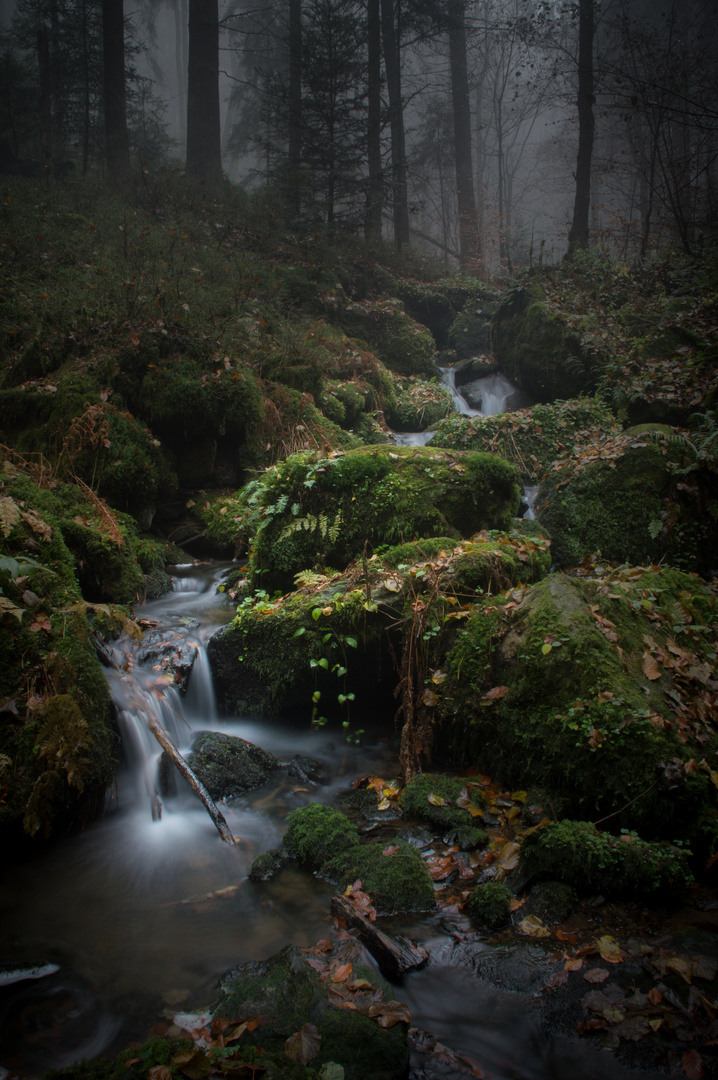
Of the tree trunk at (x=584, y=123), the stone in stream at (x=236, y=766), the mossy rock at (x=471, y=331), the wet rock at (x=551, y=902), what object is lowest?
the wet rock at (x=551, y=902)

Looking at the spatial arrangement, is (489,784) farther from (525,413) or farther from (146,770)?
(525,413)

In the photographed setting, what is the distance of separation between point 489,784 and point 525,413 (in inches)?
343

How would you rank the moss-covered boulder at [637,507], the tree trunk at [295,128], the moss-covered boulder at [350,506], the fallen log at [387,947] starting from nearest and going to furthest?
the fallen log at [387,947] < the moss-covered boulder at [350,506] < the moss-covered boulder at [637,507] < the tree trunk at [295,128]

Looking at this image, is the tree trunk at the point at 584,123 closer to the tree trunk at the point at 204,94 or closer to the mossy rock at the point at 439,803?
the tree trunk at the point at 204,94

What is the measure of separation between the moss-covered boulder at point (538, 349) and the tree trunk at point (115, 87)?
1297cm

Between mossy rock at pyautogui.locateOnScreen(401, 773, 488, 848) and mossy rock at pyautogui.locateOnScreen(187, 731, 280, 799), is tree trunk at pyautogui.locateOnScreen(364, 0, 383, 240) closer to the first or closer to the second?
mossy rock at pyautogui.locateOnScreen(187, 731, 280, 799)

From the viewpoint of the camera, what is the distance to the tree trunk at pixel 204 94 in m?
18.1

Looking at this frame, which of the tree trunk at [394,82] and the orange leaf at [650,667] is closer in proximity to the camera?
the orange leaf at [650,667]

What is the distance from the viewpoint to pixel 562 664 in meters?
4.10

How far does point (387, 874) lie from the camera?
3453mm

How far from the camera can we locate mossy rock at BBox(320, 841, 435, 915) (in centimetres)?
335

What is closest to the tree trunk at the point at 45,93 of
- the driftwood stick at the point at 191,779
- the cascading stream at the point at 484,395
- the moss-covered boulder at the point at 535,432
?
the cascading stream at the point at 484,395

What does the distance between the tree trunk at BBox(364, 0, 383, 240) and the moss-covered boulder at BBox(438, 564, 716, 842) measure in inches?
666

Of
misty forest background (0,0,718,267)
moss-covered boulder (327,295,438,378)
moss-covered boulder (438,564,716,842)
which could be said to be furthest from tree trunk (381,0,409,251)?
moss-covered boulder (438,564,716,842)
